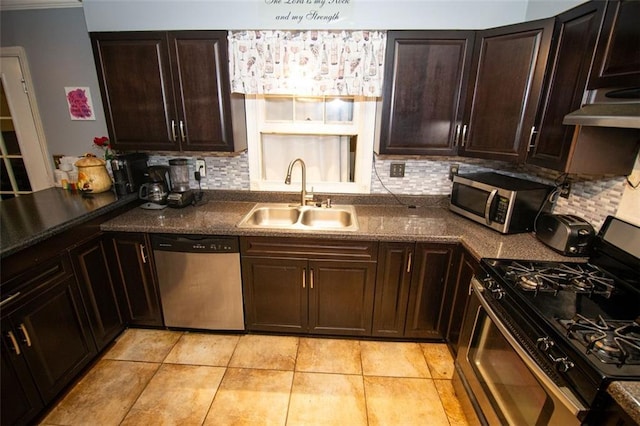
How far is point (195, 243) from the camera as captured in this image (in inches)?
75.3

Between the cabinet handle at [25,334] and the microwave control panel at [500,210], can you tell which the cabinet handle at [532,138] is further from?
the cabinet handle at [25,334]

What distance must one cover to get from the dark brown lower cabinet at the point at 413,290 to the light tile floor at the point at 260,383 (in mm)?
168

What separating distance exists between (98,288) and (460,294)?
2.33m

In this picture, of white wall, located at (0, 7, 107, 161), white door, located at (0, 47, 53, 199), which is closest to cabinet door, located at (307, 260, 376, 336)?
white wall, located at (0, 7, 107, 161)

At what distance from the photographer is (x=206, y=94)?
1938 mm

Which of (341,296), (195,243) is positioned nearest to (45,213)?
(195,243)

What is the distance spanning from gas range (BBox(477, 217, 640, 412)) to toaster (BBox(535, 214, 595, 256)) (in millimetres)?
49

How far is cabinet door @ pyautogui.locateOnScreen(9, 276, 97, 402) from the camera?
4.75ft

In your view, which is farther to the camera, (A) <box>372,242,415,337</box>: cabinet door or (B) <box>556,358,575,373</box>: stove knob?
(A) <box>372,242,415,337</box>: cabinet door

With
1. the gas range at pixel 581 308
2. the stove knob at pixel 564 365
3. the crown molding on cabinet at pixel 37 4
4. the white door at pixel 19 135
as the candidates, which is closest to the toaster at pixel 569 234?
the gas range at pixel 581 308

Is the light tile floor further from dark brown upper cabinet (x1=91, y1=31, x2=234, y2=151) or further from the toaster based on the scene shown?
dark brown upper cabinet (x1=91, y1=31, x2=234, y2=151)

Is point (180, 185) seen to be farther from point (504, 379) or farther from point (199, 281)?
point (504, 379)

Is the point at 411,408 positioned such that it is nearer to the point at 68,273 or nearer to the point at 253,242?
the point at 253,242

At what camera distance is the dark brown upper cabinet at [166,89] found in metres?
1.87
